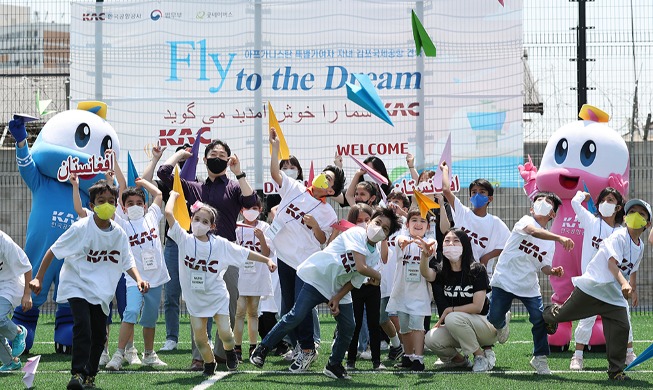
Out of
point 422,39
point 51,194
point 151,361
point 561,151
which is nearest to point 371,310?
point 151,361

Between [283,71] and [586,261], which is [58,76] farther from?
[586,261]

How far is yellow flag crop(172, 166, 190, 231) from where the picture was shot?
910 cm

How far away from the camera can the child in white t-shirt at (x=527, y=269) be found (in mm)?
9227

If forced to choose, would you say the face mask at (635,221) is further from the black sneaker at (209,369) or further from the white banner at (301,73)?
the white banner at (301,73)

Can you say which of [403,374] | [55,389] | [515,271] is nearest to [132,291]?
[55,389]

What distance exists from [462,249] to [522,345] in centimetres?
251

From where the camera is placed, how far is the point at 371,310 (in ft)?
31.3

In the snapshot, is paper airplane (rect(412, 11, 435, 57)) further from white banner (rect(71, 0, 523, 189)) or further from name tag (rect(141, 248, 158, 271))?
name tag (rect(141, 248, 158, 271))

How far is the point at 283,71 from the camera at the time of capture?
14820 millimetres

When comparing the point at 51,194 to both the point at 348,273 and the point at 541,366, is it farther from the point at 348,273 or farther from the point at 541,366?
the point at 541,366

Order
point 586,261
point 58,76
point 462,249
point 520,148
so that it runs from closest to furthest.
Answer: point 462,249 < point 586,261 < point 520,148 < point 58,76

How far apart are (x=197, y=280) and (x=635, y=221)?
339 cm

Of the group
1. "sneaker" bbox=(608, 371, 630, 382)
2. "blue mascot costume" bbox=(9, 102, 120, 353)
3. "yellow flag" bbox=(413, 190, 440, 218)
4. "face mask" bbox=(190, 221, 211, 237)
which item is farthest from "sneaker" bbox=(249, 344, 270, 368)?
"sneaker" bbox=(608, 371, 630, 382)

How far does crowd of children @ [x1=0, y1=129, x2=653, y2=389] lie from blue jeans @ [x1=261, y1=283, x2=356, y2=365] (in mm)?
11
